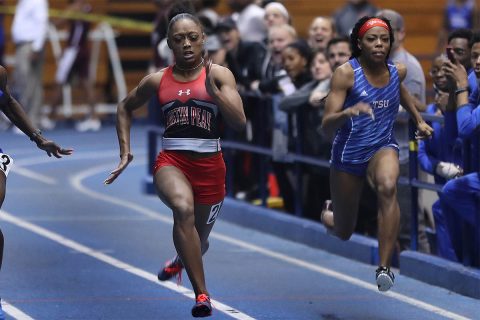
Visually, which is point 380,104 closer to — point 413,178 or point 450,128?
point 450,128

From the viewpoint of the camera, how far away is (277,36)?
1494 cm

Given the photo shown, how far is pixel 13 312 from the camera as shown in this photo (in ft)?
32.7

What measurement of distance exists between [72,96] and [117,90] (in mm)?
882

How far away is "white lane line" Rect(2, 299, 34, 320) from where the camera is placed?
32.1 feet

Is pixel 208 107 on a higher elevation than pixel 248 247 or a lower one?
higher

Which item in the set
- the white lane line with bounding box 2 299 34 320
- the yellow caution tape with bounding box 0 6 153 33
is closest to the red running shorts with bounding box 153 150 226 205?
the white lane line with bounding box 2 299 34 320

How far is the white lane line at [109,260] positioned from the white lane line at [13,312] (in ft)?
4.31

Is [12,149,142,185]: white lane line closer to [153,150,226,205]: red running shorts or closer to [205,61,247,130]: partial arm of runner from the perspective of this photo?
[153,150,226,205]: red running shorts

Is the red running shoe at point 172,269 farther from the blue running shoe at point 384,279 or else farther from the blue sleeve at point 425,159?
the blue sleeve at point 425,159

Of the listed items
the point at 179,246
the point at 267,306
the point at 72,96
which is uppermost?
the point at 179,246

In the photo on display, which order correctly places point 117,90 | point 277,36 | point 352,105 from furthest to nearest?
point 117,90, point 277,36, point 352,105

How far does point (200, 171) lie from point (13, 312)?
159 cm

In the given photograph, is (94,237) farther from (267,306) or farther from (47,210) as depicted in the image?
(267,306)

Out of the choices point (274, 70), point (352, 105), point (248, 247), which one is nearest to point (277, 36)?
point (274, 70)
